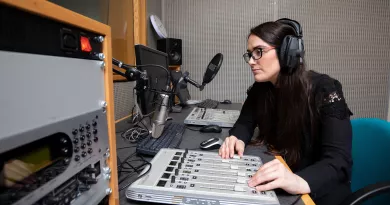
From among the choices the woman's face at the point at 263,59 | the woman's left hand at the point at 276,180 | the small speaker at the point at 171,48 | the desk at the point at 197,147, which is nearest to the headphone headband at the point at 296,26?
the woman's face at the point at 263,59

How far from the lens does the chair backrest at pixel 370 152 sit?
75 centimetres

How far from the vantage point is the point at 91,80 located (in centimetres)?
32

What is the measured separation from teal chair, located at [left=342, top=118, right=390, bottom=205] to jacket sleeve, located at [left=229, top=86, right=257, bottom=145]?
1.36 ft

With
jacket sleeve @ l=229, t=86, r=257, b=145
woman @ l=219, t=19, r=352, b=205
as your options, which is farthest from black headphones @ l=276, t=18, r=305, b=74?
jacket sleeve @ l=229, t=86, r=257, b=145

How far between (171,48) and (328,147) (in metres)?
1.69

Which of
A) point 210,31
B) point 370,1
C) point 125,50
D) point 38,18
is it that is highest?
point 370,1

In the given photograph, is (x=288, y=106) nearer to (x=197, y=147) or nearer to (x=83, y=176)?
(x=197, y=147)

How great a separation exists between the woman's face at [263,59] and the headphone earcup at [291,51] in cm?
4

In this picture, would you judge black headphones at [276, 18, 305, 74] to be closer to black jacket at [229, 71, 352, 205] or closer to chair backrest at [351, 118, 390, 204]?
black jacket at [229, 71, 352, 205]

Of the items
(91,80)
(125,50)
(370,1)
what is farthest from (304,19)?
(91,80)

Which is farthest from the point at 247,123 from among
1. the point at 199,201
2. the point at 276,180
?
the point at 199,201

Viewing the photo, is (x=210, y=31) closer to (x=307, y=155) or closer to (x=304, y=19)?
(x=304, y=19)

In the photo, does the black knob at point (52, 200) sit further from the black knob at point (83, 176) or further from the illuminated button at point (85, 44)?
the illuminated button at point (85, 44)

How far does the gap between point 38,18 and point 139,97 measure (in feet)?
2.02
